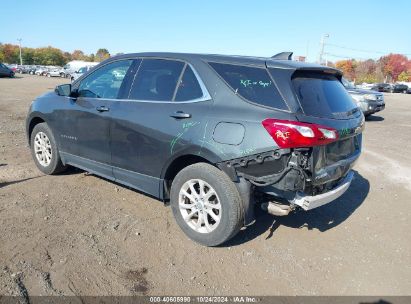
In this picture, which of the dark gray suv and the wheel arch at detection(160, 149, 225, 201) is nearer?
the dark gray suv

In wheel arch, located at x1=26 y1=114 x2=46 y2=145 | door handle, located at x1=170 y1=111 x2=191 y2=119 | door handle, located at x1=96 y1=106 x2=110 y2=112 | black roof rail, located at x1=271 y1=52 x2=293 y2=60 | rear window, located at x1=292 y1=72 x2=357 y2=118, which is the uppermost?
black roof rail, located at x1=271 y1=52 x2=293 y2=60

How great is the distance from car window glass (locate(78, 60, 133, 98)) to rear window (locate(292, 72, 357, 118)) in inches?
81.8

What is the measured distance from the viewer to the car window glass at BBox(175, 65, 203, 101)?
373cm

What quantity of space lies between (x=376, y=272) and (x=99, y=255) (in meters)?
2.59

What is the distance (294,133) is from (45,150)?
12.7ft

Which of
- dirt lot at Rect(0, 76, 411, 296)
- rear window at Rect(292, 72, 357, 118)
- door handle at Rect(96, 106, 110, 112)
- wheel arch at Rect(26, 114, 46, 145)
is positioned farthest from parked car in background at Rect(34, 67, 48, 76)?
rear window at Rect(292, 72, 357, 118)

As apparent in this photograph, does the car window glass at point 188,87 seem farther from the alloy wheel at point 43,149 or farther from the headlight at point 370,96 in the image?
the headlight at point 370,96

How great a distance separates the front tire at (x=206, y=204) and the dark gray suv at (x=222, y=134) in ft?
0.04

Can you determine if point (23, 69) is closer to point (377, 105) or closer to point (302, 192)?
point (377, 105)

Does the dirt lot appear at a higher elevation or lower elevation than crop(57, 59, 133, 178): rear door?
lower

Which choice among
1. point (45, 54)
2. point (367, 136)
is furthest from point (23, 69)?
point (367, 136)

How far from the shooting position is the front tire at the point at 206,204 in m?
3.43

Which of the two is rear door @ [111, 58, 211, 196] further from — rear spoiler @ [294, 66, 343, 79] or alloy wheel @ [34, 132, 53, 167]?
alloy wheel @ [34, 132, 53, 167]

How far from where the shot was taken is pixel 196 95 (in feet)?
12.2
